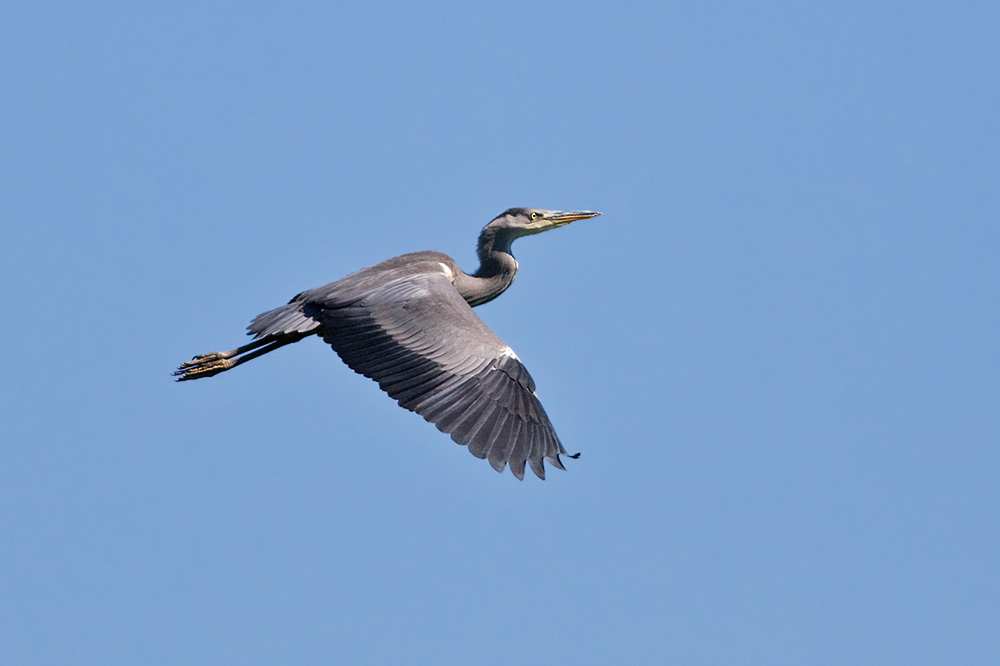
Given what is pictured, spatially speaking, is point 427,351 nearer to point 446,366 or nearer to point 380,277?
point 446,366

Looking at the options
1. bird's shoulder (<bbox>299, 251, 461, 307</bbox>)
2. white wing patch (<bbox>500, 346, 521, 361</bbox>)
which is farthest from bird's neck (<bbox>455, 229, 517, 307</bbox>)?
white wing patch (<bbox>500, 346, 521, 361</bbox>)

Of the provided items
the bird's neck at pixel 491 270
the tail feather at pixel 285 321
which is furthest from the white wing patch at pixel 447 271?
the tail feather at pixel 285 321

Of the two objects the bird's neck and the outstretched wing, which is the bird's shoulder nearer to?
the outstretched wing

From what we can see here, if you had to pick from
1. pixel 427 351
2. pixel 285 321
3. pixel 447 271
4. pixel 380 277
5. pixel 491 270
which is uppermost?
pixel 491 270

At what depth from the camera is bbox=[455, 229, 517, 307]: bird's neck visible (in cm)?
1197

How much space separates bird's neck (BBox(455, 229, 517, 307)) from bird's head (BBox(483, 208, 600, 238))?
3.3 inches

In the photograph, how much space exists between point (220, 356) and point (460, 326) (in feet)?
8.59

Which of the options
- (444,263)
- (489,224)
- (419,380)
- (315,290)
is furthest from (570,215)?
(419,380)

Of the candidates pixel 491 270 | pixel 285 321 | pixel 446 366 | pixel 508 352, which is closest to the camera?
pixel 446 366

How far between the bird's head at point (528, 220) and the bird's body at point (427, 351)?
0.82 m

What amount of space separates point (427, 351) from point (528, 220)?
10.2ft

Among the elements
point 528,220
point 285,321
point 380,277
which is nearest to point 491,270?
point 528,220

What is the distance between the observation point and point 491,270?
39.8 feet

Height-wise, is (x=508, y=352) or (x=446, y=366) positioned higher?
(x=508, y=352)
